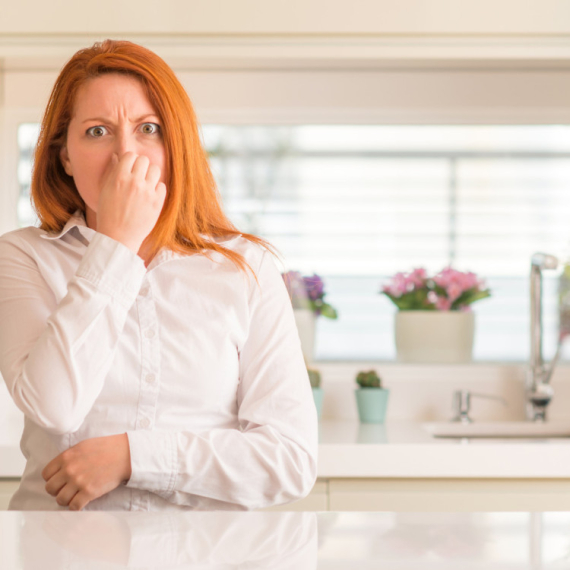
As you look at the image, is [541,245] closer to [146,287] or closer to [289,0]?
[289,0]

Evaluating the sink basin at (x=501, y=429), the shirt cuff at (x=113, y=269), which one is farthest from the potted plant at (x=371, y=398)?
the shirt cuff at (x=113, y=269)

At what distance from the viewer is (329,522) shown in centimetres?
65

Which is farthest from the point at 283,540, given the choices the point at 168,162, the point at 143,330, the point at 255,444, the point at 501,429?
the point at 501,429

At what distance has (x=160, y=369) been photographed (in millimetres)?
987

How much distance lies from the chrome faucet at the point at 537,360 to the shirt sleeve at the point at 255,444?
4.05 feet

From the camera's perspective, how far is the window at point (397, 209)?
2307 mm

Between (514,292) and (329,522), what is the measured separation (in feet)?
5.96

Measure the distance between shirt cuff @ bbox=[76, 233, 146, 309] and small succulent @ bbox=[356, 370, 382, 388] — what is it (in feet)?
3.91

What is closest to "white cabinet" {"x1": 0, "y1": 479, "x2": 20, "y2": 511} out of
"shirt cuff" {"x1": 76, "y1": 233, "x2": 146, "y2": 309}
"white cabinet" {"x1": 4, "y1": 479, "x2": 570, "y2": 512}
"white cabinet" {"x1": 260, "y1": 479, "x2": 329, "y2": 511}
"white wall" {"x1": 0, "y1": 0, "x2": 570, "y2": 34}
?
"white cabinet" {"x1": 4, "y1": 479, "x2": 570, "y2": 512}

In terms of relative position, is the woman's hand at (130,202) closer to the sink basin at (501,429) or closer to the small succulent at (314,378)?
the small succulent at (314,378)

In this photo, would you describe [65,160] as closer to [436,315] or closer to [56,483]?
[56,483]

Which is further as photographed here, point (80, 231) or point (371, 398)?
point (371, 398)

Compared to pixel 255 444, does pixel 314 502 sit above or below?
below

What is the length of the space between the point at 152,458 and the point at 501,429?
137cm
